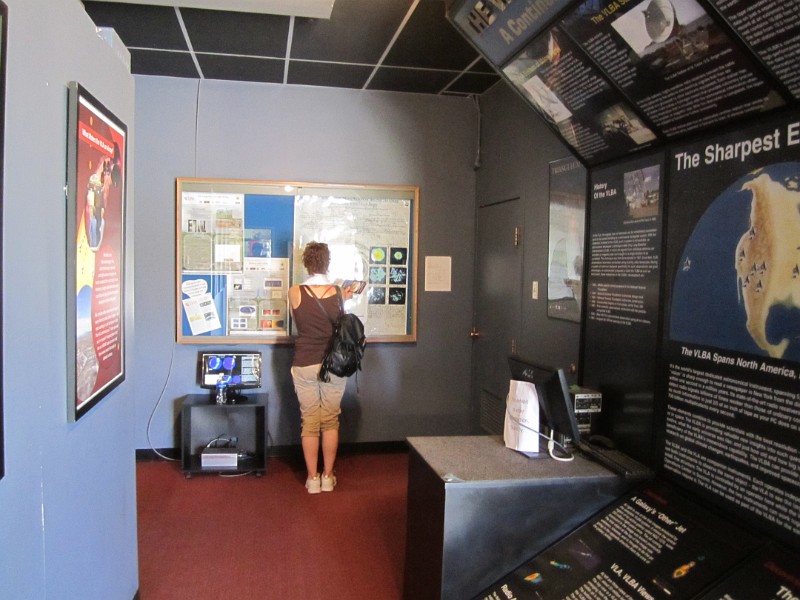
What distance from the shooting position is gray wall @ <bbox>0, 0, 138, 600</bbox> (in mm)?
1204

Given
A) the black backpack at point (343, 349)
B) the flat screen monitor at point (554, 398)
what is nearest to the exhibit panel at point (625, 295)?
the flat screen monitor at point (554, 398)

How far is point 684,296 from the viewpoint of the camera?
1.89 m

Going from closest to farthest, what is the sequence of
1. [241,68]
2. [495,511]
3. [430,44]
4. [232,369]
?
[495,511] < [430,44] < [241,68] < [232,369]

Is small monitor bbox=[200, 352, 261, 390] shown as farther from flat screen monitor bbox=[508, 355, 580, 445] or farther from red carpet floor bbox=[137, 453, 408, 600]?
flat screen monitor bbox=[508, 355, 580, 445]

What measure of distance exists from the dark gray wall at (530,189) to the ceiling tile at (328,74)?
0.93 meters

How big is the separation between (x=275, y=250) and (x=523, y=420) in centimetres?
247

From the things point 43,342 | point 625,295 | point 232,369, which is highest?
point 625,295

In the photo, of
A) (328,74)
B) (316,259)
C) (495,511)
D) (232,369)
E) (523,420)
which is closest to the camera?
(495,511)

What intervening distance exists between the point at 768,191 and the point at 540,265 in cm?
177

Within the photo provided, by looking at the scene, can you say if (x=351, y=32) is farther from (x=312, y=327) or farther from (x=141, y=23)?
(x=312, y=327)

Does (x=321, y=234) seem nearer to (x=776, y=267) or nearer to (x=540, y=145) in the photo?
(x=540, y=145)

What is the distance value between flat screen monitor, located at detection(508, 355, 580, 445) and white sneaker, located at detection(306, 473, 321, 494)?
1868 millimetres

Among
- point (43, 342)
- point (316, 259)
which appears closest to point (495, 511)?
point (43, 342)

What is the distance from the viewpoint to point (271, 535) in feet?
10.0
